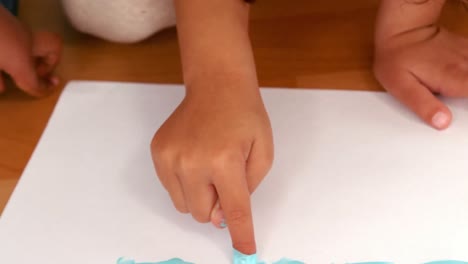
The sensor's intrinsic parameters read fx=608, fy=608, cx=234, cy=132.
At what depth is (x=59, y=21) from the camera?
0.65 metres

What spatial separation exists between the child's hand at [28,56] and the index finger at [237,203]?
0.24 meters

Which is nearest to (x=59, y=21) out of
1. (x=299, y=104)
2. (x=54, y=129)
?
(x=54, y=129)

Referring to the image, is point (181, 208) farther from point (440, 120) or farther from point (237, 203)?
point (440, 120)

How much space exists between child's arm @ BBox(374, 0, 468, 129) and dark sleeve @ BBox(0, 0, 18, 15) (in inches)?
14.7

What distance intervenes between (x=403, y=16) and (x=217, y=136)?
0.78 ft

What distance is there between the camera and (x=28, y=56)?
545mm

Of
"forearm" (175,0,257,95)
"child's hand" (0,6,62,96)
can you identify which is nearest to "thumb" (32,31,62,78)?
"child's hand" (0,6,62,96)

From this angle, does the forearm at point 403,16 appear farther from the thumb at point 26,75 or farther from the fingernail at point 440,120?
the thumb at point 26,75

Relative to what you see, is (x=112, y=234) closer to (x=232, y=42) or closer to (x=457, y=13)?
(x=232, y=42)

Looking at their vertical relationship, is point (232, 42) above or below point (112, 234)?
above

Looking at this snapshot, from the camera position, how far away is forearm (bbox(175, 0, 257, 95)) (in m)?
0.44

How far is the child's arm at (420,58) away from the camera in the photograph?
505 mm

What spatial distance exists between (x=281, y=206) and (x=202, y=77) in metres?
0.11

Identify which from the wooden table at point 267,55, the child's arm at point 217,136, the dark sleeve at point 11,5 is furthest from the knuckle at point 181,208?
the dark sleeve at point 11,5
